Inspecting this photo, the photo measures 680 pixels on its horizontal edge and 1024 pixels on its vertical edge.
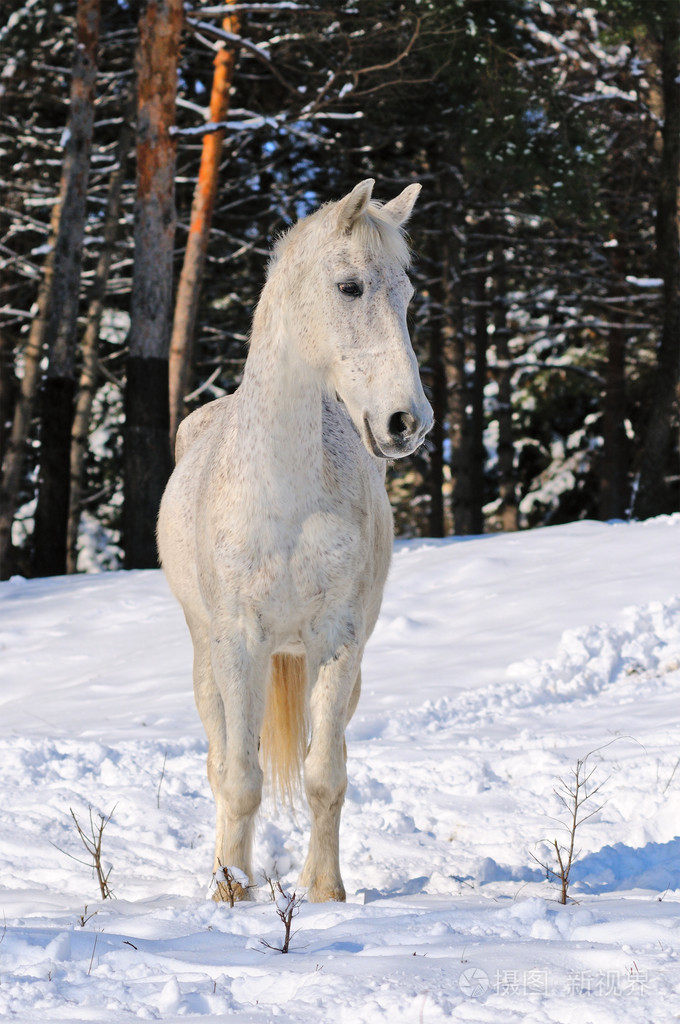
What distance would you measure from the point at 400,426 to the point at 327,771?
4.70 feet

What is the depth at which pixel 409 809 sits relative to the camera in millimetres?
5078

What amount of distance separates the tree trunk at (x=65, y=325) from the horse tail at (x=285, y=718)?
8.96 m

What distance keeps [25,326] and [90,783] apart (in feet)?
51.8

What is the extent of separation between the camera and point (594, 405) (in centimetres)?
2358

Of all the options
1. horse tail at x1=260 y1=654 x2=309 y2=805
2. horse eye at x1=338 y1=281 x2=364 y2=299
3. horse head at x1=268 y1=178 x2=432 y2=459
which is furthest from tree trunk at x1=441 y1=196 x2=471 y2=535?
horse eye at x1=338 y1=281 x2=364 y2=299

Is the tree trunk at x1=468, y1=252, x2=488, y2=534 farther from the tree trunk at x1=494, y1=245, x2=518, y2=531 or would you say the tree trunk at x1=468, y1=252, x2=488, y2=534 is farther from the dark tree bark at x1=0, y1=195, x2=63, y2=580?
the dark tree bark at x1=0, y1=195, x2=63, y2=580

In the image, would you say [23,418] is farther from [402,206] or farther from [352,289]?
[352,289]

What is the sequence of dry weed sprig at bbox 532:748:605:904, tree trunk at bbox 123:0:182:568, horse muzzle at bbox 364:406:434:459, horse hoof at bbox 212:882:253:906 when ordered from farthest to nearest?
tree trunk at bbox 123:0:182:568, dry weed sprig at bbox 532:748:605:904, horse hoof at bbox 212:882:253:906, horse muzzle at bbox 364:406:434:459

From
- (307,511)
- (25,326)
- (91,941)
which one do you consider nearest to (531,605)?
(307,511)

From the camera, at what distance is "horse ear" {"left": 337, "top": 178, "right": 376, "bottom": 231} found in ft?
11.9

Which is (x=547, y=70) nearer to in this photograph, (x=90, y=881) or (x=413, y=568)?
(x=413, y=568)

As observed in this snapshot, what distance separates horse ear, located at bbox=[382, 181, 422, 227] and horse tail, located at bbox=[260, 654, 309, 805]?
2000 millimetres

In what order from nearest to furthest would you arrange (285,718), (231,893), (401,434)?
(401,434)
(231,893)
(285,718)

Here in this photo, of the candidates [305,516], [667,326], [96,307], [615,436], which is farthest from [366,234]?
[615,436]
